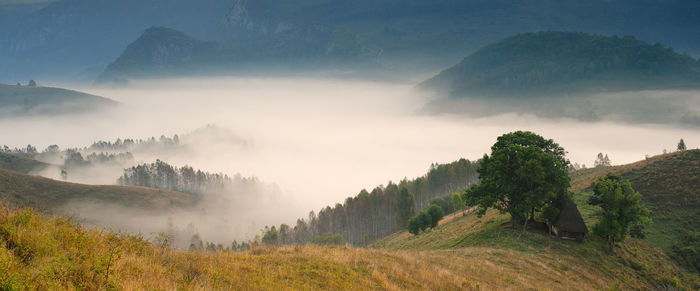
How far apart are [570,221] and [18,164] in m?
251

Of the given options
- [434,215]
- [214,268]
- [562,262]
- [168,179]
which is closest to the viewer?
[214,268]

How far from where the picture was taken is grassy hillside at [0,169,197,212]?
10425cm

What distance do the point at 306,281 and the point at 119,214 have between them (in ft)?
426

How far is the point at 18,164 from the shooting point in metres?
184

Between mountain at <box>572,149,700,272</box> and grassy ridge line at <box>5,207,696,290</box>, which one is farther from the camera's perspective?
mountain at <box>572,149,700,272</box>

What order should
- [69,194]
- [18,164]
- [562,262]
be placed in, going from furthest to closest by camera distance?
[18,164] < [69,194] < [562,262]

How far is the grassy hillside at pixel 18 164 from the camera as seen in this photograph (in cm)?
17638

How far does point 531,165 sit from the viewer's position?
32.8m

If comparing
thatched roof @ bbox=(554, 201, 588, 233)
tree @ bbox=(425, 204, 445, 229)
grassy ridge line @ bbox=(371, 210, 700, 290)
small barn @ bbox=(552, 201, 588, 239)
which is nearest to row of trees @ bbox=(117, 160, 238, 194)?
tree @ bbox=(425, 204, 445, 229)

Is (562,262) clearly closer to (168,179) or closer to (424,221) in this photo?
(424,221)

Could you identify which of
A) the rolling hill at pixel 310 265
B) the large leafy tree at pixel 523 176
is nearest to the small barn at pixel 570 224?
the rolling hill at pixel 310 265

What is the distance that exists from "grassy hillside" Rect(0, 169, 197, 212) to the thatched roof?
117 m

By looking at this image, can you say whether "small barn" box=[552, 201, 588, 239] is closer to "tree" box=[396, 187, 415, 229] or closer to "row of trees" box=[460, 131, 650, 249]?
"row of trees" box=[460, 131, 650, 249]

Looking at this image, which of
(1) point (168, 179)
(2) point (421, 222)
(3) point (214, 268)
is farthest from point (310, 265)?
(1) point (168, 179)
